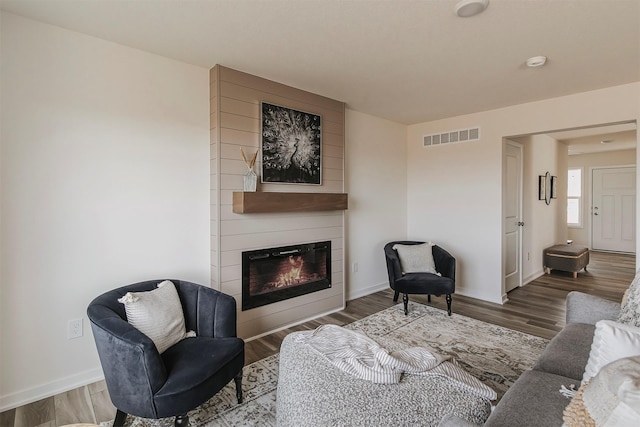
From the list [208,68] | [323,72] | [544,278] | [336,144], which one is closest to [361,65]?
[323,72]

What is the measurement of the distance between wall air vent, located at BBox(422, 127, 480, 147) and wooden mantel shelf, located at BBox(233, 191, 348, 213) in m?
1.85

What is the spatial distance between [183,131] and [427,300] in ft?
11.2

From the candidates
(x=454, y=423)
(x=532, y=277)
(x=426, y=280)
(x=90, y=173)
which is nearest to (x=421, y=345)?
(x=426, y=280)

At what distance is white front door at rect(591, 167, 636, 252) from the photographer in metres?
7.07

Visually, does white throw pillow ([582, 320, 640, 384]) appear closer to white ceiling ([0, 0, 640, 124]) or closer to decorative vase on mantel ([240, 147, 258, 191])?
white ceiling ([0, 0, 640, 124])

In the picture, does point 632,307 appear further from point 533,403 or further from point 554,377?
point 533,403

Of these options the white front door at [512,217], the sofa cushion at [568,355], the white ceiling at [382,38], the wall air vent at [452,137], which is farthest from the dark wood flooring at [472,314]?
the white ceiling at [382,38]

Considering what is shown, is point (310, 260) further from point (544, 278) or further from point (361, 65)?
point (544, 278)

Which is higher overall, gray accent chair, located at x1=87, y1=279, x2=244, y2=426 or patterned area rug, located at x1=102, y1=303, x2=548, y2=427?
gray accent chair, located at x1=87, y1=279, x2=244, y2=426

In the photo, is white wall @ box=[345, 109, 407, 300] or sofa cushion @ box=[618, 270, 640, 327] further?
white wall @ box=[345, 109, 407, 300]

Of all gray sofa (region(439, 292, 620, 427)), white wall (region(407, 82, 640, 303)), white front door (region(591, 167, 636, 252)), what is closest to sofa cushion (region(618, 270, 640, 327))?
gray sofa (region(439, 292, 620, 427))

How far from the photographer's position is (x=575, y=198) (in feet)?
26.1

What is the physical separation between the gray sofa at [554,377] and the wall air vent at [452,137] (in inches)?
101

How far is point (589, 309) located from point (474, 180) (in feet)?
7.80
